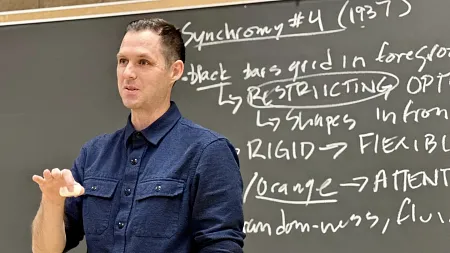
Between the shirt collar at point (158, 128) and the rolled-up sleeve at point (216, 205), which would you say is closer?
the rolled-up sleeve at point (216, 205)

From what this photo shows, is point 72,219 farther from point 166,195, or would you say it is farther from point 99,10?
point 99,10

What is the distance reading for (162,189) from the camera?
1112mm

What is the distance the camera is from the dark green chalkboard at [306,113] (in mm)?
1722

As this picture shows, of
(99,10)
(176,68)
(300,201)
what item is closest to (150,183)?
(176,68)

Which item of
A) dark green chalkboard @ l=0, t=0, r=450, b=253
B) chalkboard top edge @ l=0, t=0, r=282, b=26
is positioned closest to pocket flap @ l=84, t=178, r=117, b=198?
dark green chalkboard @ l=0, t=0, r=450, b=253

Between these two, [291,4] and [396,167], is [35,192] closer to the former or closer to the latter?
[291,4]

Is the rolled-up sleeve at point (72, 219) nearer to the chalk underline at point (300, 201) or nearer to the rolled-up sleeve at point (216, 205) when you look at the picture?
the rolled-up sleeve at point (216, 205)

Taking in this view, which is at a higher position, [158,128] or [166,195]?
[158,128]

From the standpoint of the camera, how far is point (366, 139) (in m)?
1.76

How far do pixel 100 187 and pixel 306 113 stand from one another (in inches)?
32.9

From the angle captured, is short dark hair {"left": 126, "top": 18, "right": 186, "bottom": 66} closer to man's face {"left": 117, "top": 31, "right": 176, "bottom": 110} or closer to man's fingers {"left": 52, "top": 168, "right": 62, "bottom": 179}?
man's face {"left": 117, "top": 31, "right": 176, "bottom": 110}

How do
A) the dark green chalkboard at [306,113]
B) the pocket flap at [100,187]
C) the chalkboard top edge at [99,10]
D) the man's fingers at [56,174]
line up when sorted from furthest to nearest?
the chalkboard top edge at [99,10] → the dark green chalkboard at [306,113] → the pocket flap at [100,187] → the man's fingers at [56,174]

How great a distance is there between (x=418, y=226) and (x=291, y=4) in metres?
0.79

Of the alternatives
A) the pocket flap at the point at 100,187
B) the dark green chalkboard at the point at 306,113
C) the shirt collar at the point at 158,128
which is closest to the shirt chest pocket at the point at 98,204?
the pocket flap at the point at 100,187
